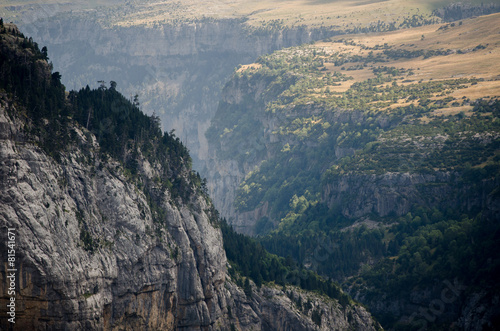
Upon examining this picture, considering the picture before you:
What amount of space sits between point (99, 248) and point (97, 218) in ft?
18.9

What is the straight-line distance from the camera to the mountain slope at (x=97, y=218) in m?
121

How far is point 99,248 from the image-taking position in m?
135

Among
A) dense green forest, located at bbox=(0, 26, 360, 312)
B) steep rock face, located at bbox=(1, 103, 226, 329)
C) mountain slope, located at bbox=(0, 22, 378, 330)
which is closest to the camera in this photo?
steep rock face, located at bbox=(1, 103, 226, 329)

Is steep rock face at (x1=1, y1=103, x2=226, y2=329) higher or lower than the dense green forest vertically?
lower

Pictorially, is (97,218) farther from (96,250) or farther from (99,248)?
(96,250)

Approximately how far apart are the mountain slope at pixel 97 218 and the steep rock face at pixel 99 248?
0.21 metres

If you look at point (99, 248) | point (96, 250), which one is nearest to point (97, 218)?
point (99, 248)

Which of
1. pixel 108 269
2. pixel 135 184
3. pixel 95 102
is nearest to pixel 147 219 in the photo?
pixel 135 184

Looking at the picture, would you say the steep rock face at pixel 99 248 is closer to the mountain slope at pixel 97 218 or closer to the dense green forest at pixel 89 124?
the mountain slope at pixel 97 218

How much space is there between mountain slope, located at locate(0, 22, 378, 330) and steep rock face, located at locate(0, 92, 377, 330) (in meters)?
0.21

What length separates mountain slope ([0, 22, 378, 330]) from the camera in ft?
398

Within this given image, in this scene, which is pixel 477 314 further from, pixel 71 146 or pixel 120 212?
pixel 71 146

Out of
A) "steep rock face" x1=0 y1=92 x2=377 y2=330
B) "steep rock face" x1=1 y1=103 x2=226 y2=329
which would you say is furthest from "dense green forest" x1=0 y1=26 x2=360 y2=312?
"steep rock face" x1=1 y1=103 x2=226 y2=329

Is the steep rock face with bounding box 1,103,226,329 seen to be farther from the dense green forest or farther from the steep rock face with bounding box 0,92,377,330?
the dense green forest
